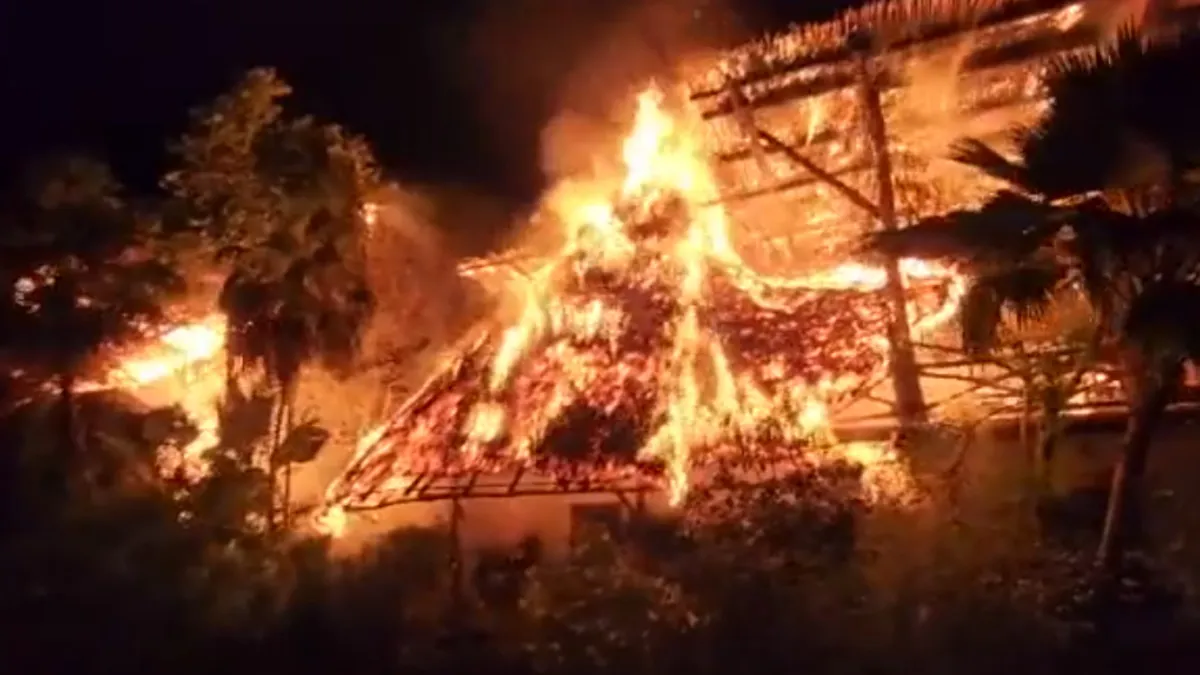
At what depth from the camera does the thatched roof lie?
13359 millimetres

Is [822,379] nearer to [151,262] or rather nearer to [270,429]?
[270,429]

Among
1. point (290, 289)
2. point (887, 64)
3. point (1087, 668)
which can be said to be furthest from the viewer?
point (290, 289)

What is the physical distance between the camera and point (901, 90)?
46.3 feet

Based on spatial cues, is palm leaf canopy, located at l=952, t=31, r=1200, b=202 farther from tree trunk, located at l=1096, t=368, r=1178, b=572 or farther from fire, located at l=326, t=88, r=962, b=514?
fire, located at l=326, t=88, r=962, b=514

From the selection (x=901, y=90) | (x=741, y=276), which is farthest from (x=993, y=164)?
(x=741, y=276)

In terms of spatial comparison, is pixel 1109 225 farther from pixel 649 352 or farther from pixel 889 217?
pixel 649 352

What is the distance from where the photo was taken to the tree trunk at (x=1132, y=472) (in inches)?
378

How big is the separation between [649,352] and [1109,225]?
21.2 ft

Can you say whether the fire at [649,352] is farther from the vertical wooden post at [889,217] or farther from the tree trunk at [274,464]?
the tree trunk at [274,464]

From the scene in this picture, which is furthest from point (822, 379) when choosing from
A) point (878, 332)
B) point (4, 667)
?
point (4, 667)

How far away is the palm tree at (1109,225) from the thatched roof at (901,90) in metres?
2.96

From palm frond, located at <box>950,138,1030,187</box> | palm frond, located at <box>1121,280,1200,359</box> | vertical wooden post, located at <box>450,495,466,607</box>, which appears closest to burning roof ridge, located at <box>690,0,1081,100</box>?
palm frond, located at <box>950,138,1030,187</box>

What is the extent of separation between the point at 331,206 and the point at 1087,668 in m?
8.39

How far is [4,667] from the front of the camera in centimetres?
1205
